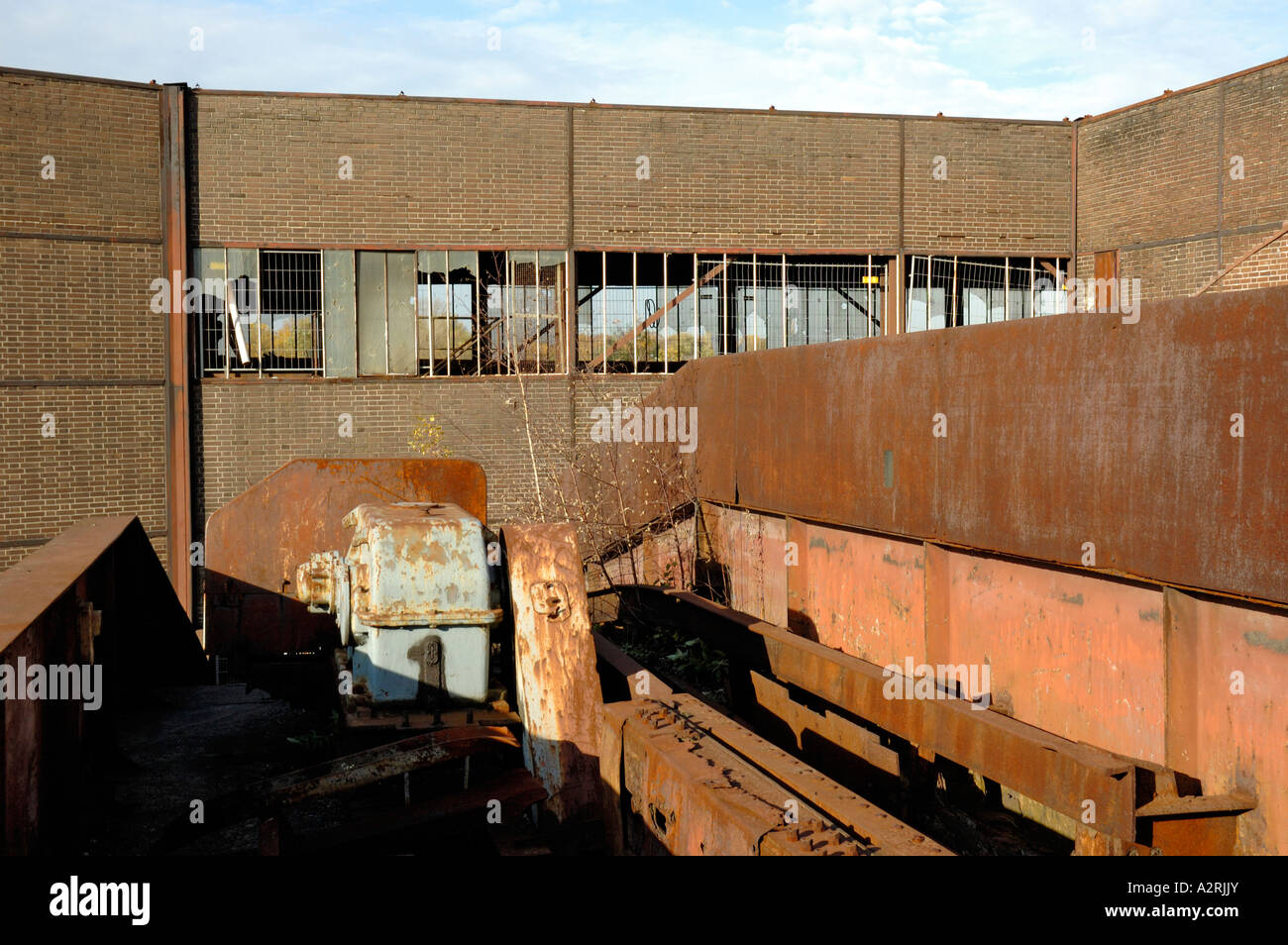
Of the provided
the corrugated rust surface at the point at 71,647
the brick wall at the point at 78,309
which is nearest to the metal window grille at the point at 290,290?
the brick wall at the point at 78,309

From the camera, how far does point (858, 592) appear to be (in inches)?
202

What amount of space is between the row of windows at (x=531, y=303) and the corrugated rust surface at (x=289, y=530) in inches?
373

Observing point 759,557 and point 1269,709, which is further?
point 759,557

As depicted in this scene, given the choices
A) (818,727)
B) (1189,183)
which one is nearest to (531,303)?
(1189,183)

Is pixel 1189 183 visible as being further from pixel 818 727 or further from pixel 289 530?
pixel 289 530

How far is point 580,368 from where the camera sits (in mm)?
15484

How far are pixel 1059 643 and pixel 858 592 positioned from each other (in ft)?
4.59

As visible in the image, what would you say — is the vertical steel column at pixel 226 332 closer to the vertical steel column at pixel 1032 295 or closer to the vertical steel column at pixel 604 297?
the vertical steel column at pixel 604 297

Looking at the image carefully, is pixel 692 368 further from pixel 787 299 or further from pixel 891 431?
pixel 787 299

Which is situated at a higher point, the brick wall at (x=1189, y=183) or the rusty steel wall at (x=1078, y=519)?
the brick wall at (x=1189, y=183)

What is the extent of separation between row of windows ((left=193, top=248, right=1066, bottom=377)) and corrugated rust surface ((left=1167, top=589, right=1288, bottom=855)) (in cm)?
1199

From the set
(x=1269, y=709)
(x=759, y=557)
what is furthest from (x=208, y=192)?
(x=1269, y=709)

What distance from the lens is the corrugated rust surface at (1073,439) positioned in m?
2.89
